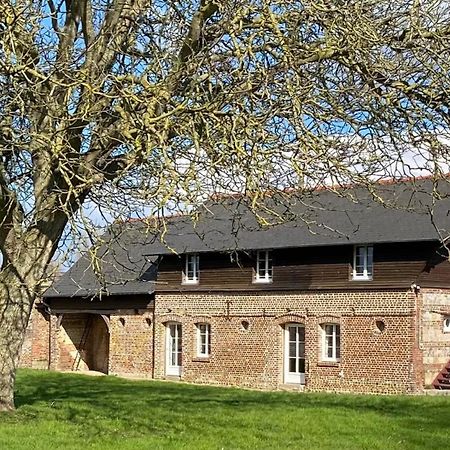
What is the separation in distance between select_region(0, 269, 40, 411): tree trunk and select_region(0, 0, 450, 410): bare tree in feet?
0.31

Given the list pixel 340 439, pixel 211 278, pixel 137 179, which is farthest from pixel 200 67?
pixel 211 278

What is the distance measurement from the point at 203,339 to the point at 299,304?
433 cm

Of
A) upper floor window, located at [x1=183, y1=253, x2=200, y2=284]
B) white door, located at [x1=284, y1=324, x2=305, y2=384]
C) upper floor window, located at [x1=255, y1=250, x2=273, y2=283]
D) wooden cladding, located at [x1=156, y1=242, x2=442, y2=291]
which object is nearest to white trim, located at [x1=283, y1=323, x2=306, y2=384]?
white door, located at [x1=284, y1=324, x2=305, y2=384]

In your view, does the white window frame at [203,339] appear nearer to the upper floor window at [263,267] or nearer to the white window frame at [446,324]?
the upper floor window at [263,267]

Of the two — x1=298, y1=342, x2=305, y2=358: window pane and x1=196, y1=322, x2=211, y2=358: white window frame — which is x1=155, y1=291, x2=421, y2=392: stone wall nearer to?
x1=196, y1=322, x2=211, y2=358: white window frame

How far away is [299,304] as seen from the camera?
2755 cm

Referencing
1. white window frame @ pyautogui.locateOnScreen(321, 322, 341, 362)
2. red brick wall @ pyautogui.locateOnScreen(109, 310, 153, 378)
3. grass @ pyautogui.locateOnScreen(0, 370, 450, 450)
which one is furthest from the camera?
red brick wall @ pyautogui.locateOnScreen(109, 310, 153, 378)

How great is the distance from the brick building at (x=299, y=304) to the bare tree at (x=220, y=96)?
10.6 m

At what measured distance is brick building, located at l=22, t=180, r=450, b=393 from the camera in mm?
25297

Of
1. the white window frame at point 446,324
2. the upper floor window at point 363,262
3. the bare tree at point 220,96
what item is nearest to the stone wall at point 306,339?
the upper floor window at point 363,262

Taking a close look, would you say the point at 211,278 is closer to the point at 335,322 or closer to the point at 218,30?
the point at 335,322

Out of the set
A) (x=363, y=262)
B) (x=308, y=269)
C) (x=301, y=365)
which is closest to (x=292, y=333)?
(x=301, y=365)

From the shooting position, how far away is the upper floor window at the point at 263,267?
2836 centimetres

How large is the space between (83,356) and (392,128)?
27.1 meters
